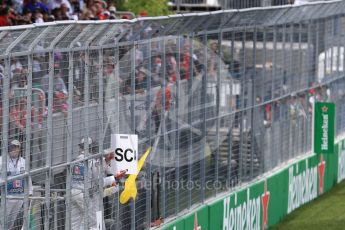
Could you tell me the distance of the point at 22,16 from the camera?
18.8 m

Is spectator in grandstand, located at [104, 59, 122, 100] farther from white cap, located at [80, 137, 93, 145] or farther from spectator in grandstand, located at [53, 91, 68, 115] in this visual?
spectator in grandstand, located at [53, 91, 68, 115]

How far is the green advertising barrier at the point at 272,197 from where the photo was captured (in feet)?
45.6

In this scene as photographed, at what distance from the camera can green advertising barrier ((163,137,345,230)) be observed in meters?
13.9

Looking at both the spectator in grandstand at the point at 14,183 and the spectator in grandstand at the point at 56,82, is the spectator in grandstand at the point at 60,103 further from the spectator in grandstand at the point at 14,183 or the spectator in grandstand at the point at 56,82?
the spectator in grandstand at the point at 14,183

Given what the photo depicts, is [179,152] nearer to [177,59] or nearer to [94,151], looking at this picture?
[177,59]

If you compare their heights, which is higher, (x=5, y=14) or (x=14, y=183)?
(x=5, y=14)

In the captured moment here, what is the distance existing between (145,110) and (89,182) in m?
1.50

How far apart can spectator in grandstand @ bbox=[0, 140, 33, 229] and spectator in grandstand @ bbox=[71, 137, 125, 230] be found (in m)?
1.01

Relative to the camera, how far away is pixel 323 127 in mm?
20031

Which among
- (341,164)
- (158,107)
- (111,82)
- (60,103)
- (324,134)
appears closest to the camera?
(60,103)

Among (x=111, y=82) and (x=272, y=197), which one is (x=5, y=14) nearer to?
(x=272, y=197)

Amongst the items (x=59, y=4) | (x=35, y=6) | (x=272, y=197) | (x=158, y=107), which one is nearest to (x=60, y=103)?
(x=158, y=107)

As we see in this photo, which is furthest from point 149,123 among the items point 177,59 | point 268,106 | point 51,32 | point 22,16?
point 22,16

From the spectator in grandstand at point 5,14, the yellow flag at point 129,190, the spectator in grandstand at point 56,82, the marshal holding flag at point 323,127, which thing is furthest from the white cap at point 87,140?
the marshal holding flag at point 323,127
